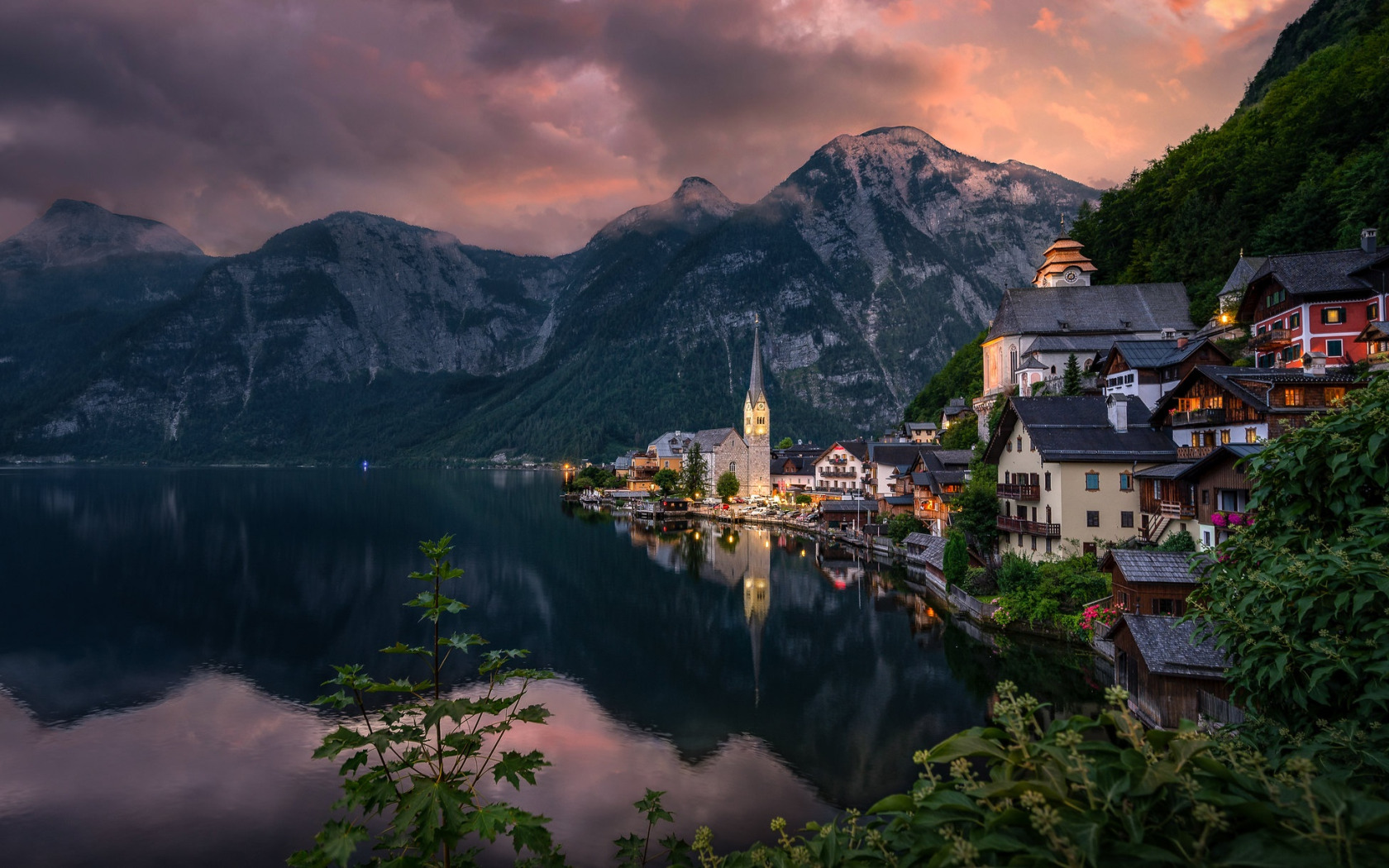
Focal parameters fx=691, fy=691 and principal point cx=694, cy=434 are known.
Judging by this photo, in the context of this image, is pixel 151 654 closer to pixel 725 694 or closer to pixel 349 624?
pixel 349 624

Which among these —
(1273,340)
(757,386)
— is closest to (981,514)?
(1273,340)

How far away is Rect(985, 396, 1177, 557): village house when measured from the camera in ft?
128

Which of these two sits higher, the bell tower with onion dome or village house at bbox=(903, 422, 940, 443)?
the bell tower with onion dome

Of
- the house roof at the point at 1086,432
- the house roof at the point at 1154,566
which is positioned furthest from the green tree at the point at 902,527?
the house roof at the point at 1154,566

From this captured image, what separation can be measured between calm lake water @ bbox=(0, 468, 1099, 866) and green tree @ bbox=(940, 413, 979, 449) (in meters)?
20.5

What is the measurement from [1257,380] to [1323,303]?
627 inches

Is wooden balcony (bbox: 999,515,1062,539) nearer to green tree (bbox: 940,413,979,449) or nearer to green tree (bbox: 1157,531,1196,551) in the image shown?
green tree (bbox: 1157,531,1196,551)

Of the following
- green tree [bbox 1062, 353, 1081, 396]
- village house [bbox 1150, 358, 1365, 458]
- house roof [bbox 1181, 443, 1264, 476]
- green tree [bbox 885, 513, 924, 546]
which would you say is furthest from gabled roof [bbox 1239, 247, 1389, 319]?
green tree [bbox 885, 513, 924, 546]

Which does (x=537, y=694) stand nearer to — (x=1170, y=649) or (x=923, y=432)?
(x=1170, y=649)

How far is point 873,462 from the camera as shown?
297 feet

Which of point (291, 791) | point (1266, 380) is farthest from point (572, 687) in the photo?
point (1266, 380)

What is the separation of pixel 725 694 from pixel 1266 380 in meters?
30.6

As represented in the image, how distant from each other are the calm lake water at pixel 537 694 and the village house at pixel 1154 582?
421 centimetres

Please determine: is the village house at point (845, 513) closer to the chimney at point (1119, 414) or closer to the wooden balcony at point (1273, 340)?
the wooden balcony at point (1273, 340)
